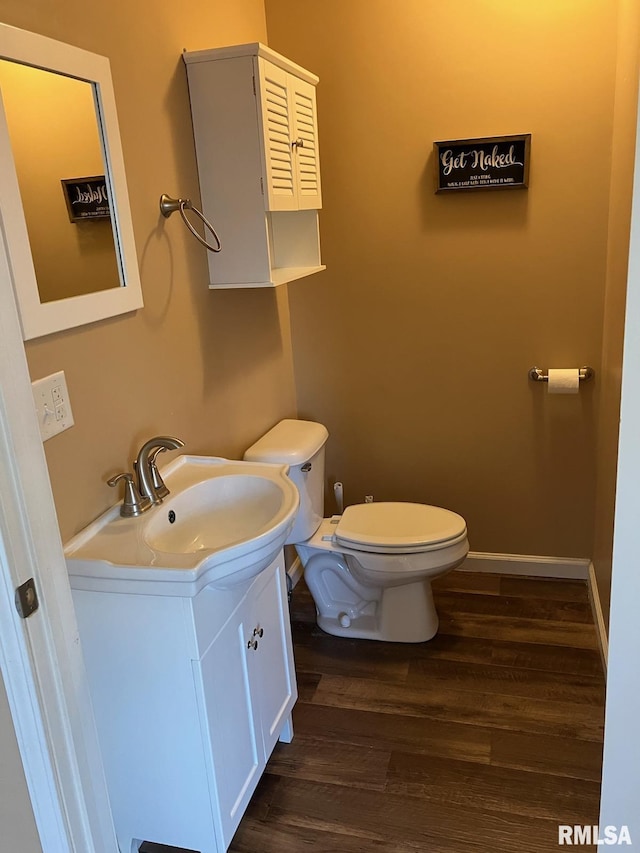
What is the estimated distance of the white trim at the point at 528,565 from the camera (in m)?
2.91

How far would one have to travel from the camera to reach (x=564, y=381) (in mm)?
2625

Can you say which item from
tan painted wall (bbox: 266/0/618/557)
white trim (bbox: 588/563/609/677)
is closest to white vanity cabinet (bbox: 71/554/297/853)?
white trim (bbox: 588/563/609/677)

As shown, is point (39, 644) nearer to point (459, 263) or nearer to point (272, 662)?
point (272, 662)

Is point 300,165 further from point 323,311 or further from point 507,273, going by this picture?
point 507,273

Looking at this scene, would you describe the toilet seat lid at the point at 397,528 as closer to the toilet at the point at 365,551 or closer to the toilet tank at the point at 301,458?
the toilet at the point at 365,551

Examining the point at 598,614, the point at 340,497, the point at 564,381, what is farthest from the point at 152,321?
the point at 598,614

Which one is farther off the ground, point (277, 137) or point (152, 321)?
point (277, 137)

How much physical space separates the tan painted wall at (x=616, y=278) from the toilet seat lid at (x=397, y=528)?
516 millimetres

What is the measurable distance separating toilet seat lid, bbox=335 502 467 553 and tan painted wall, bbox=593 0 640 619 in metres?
0.52

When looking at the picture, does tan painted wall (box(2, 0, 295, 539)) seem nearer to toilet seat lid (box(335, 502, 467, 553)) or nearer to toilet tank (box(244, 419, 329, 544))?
toilet tank (box(244, 419, 329, 544))

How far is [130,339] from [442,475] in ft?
5.34

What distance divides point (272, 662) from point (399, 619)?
2.42ft

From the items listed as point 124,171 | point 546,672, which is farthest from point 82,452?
point 546,672

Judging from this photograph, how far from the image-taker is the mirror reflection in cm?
140
